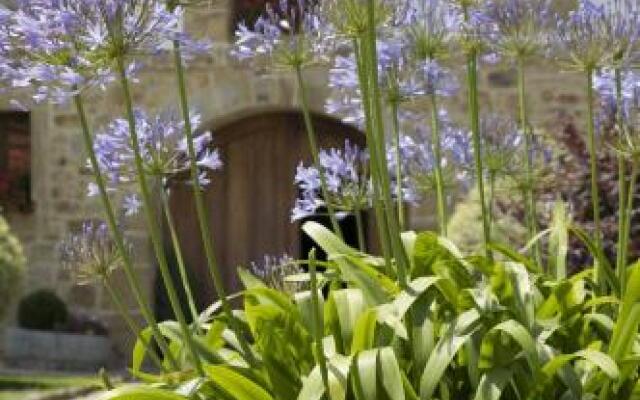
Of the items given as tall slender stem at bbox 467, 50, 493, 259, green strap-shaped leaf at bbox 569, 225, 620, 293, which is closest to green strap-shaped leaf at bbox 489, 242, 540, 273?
tall slender stem at bbox 467, 50, 493, 259

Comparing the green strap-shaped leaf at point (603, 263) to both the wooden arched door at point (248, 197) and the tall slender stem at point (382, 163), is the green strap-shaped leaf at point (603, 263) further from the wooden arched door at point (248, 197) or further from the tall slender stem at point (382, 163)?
the wooden arched door at point (248, 197)

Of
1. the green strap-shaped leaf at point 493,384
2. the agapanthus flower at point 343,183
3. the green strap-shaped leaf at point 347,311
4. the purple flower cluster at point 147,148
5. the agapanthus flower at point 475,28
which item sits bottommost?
the green strap-shaped leaf at point 493,384

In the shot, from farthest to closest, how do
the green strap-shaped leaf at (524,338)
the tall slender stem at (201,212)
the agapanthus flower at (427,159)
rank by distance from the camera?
the agapanthus flower at (427,159), the tall slender stem at (201,212), the green strap-shaped leaf at (524,338)

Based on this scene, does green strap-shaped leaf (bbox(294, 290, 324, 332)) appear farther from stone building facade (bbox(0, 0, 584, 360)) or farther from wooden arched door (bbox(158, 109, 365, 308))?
wooden arched door (bbox(158, 109, 365, 308))

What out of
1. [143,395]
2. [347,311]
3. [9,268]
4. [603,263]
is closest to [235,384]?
[143,395]

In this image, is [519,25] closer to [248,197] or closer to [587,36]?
[587,36]

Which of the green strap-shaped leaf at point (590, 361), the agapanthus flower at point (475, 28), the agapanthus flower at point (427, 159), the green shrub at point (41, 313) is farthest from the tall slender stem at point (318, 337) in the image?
the green shrub at point (41, 313)

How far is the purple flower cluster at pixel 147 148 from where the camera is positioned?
302 centimetres

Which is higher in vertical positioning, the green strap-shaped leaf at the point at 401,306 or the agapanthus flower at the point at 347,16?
the agapanthus flower at the point at 347,16

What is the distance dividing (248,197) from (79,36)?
1006cm

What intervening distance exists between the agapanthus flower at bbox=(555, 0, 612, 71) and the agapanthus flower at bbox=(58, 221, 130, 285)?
3.62 feet

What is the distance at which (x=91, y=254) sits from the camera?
2.98 metres

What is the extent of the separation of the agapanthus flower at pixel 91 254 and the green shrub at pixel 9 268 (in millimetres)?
7594

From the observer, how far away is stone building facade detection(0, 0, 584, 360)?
11758 millimetres
